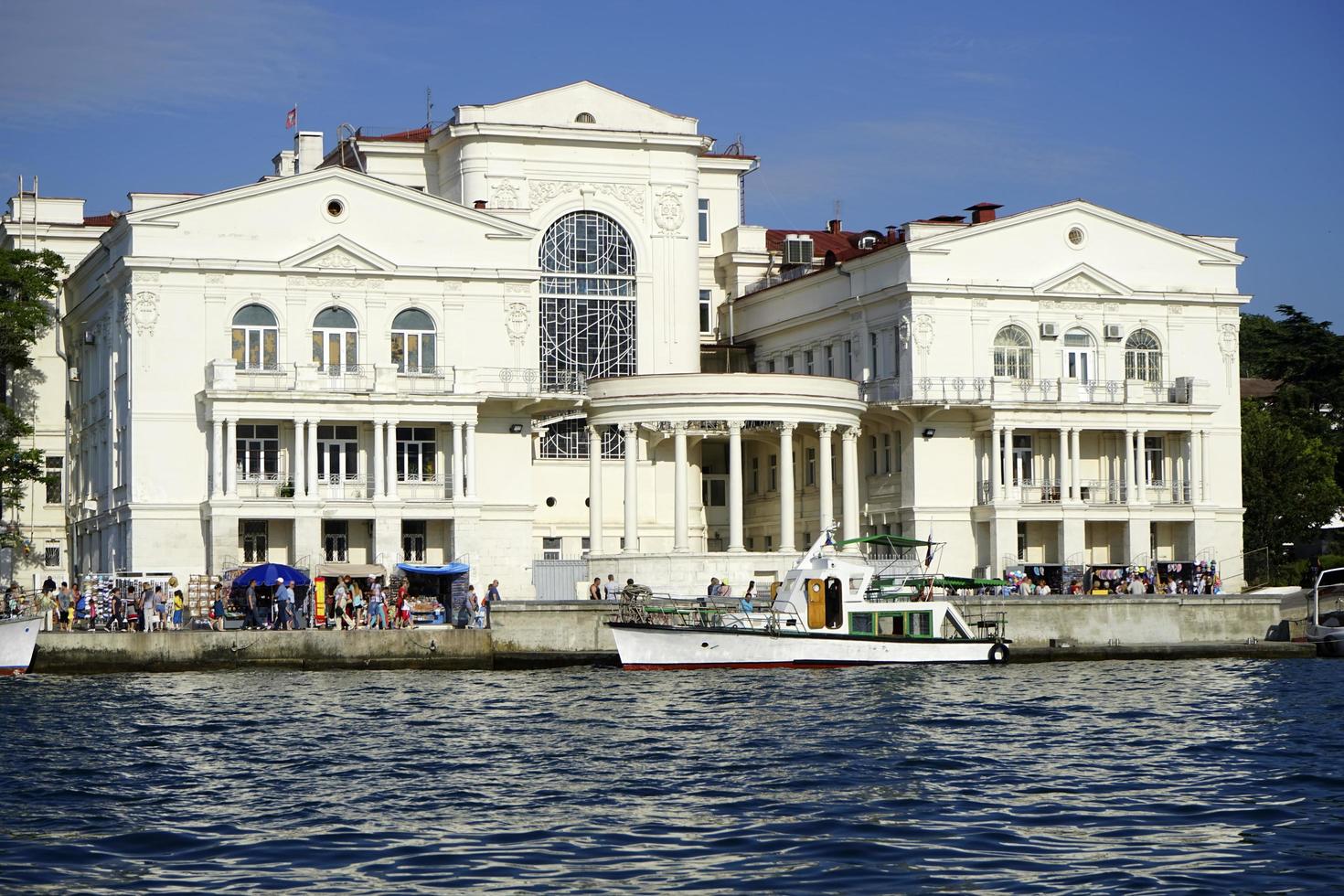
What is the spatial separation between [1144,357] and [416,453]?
2454 centimetres

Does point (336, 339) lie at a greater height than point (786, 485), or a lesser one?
greater

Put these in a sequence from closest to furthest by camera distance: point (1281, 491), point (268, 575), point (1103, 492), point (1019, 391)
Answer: point (268, 575) → point (1019, 391) → point (1103, 492) → point (1281, 491)

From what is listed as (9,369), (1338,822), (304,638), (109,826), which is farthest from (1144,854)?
(9,369)

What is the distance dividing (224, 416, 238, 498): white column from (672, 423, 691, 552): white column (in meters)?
13.0

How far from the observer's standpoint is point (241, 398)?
6078 centimetres

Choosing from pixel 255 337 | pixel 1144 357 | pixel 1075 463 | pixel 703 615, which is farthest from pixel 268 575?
pixel 1144 357

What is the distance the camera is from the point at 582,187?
69.4 meters

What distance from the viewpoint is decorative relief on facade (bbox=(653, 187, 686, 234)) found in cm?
7025

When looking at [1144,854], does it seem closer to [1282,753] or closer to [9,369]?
[1282,753]

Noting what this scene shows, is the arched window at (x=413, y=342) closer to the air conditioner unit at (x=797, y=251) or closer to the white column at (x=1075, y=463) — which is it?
the air conditioner unit at (x=797, y=251)

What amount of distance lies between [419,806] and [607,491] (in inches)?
1613

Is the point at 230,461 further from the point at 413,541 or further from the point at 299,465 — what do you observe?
the point at 413,541

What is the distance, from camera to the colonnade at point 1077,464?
67188mm

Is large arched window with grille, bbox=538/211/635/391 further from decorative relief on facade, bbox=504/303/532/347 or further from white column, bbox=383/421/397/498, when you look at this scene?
white column, bbox=383/421/397/498
